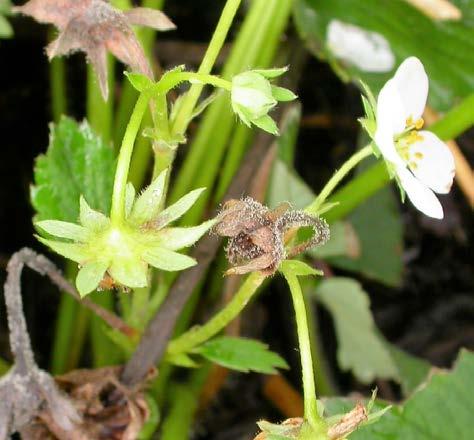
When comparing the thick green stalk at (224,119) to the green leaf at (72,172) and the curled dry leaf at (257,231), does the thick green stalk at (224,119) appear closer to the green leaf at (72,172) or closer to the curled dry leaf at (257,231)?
the green leaf at (72,172)

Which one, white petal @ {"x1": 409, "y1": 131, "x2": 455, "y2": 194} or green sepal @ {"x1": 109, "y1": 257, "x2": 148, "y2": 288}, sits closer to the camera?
green sepal @ {"x1": 109, "y1": 257, "x2": 148, "y2": 288}

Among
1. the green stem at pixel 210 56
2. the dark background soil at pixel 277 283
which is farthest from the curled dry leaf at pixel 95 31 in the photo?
the dark background soil at pixel 277 283

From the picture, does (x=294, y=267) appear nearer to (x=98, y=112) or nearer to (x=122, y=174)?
(x=122, y=174)

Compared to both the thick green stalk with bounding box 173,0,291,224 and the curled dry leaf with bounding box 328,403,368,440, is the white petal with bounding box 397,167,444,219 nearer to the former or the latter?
the curled dry leaf with bounding box 328,403,368,440

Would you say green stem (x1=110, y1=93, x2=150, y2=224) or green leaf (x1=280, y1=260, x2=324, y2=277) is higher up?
green stem (x1=110, y1=93, x2=150, y2=224)

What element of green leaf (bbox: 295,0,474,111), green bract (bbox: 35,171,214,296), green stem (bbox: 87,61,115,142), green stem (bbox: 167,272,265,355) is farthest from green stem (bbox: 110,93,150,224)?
green leaf (bbox: 295,0,474,111)
